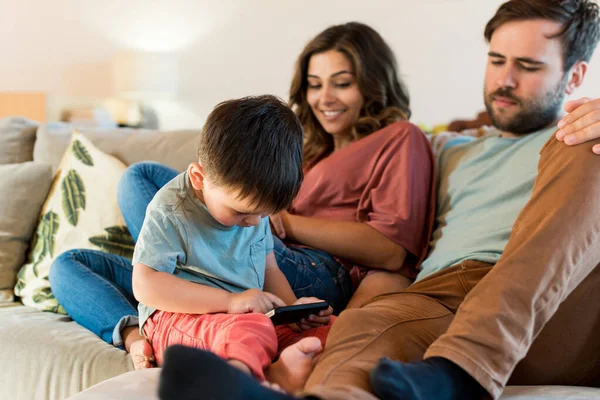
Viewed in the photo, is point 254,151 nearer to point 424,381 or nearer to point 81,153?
point 424,381

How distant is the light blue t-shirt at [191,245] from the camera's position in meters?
1.20

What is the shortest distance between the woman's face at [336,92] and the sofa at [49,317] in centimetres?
45

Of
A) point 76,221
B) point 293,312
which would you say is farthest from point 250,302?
point 76,221

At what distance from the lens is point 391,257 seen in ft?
5.46

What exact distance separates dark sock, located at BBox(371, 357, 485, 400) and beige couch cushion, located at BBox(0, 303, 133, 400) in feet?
2.10

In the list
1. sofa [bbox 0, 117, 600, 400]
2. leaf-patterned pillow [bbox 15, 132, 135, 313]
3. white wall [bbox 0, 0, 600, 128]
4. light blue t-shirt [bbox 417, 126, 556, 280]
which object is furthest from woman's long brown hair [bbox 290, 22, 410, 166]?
white wall [bbox 0, 0, 600, 128]

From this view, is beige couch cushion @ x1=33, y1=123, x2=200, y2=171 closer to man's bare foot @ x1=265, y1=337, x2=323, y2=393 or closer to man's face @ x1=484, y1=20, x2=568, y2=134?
man's face @ x1=484, y1=20, x2=568, y2=134

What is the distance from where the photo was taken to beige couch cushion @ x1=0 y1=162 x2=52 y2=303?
1.95 meters

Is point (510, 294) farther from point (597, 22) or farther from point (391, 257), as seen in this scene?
point (597, 22)

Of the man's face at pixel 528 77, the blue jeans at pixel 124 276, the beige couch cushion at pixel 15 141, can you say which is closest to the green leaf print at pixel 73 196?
the blue jeans at pixel 124 276

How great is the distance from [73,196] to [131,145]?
276 millimetres

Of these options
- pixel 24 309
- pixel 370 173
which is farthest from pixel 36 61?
pixel 370 173

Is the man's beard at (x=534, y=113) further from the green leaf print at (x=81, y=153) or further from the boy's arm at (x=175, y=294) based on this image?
the green leaf print at (x=81, y=153)

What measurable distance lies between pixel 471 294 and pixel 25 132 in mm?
1712
